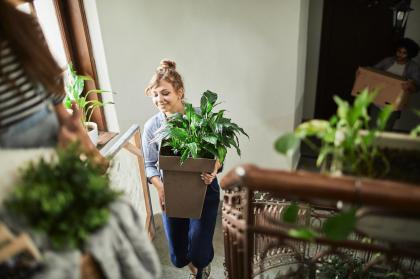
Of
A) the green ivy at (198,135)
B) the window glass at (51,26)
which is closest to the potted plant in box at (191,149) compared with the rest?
the green ivy at (198,135)

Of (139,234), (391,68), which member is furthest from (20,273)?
(391,68)

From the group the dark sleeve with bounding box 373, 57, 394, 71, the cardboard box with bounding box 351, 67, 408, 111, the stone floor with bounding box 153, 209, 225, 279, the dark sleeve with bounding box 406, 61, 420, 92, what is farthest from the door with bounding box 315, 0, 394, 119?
the stone floor with bounding box 153, 209, 225, 279

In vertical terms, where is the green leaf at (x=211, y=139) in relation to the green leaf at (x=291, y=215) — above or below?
below

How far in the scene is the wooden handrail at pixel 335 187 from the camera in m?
0.71

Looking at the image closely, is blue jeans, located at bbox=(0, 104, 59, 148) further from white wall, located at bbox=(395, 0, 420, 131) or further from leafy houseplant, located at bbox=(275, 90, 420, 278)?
white wall, located at bbox=(395, 0, 420, 131)

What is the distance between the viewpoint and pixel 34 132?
0.94 metres

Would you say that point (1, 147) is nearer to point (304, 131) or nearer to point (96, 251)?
point (96, 251)

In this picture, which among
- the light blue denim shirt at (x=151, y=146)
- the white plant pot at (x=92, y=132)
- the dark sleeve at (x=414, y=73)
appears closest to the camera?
the light blue denim shirt at (x=151, y=146)

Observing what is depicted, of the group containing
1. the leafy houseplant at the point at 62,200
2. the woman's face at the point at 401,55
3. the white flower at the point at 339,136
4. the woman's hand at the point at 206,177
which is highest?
the white flower at the point at 339,136

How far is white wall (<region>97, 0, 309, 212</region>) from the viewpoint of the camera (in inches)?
107

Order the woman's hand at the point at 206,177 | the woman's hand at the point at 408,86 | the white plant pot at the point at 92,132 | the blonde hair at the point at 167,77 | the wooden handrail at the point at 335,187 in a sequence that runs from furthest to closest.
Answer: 1. the woman's hand at the point at 408,86
2. the white plant pot at the point at 92,132
3. the blonde hair at the point at 167,77
4. the woman's hand at the point at 206,177
5. the wooden handrail at the point at 335,187

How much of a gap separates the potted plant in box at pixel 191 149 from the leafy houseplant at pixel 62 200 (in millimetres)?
944

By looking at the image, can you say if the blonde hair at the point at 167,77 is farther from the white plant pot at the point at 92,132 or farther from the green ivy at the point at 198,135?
the white plant pot at the point at 92,132

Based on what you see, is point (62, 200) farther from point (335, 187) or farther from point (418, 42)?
point (418, 42)
